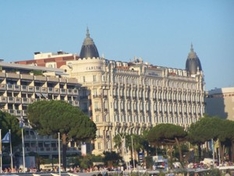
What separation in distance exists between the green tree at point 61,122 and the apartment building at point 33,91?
1200cm

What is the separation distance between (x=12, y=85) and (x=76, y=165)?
17.8 meters

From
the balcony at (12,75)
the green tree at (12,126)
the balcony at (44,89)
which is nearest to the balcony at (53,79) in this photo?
the balcony at (44,89)

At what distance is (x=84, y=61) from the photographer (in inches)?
7781

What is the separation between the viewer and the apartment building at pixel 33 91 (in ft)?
557

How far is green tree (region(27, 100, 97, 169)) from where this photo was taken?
6033 inches

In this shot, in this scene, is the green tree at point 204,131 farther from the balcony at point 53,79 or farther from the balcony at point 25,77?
the balcony at point 25,77

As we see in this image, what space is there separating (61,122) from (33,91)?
24.3m

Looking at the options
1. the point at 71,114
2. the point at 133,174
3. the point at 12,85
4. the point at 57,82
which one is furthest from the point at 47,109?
the point at 133,174

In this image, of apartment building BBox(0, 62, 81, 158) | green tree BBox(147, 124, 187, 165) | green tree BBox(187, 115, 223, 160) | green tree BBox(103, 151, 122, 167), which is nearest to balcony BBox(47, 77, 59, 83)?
apartment building BBox(0, 62, 81, 158)

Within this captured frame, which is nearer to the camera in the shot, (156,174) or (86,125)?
(156,174)

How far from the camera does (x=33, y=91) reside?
17662 cm

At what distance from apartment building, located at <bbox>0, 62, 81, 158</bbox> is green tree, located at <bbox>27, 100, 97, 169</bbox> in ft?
39.4

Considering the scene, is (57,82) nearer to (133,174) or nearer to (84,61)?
(84,61)

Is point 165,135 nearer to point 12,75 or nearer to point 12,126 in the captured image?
point 12,75
